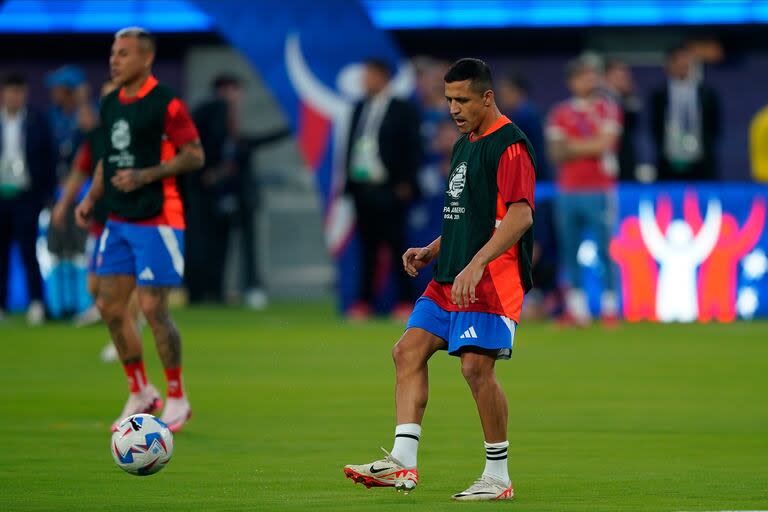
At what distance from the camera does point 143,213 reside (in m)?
10.0

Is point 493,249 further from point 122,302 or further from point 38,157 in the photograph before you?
point 38,157

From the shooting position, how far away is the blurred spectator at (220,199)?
70.4ft

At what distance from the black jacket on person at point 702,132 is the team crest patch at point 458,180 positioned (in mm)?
12225

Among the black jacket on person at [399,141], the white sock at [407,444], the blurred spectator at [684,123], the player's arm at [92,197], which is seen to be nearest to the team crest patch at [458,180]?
the white sock at [407,444]

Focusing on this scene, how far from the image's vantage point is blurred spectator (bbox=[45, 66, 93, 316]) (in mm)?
18266

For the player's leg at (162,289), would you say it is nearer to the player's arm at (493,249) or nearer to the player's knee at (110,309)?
the player's knee at (110,309)

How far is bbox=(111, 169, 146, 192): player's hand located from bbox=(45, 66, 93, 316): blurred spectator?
26.6ft

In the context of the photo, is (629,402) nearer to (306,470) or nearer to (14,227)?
(306,470)

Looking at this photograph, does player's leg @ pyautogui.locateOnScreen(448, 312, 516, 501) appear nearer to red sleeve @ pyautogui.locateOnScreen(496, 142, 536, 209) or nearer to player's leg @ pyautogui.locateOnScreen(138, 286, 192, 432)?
red sleeve @ pyautogui.locateOnScreen(496, 142, 536, 209)

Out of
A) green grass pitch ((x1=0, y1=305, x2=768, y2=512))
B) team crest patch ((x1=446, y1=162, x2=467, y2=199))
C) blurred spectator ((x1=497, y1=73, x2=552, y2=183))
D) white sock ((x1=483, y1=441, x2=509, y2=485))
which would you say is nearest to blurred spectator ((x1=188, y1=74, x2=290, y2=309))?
blurred spectator ((x1=497, y1=73, x2=552, y2=183))

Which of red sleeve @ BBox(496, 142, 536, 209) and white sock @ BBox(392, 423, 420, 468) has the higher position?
red sleeve @ BBox(496, 142, 536, 209)

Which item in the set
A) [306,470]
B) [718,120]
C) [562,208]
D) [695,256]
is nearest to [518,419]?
[306,470]

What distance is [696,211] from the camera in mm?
18547

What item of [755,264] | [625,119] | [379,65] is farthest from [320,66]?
[755,264]
